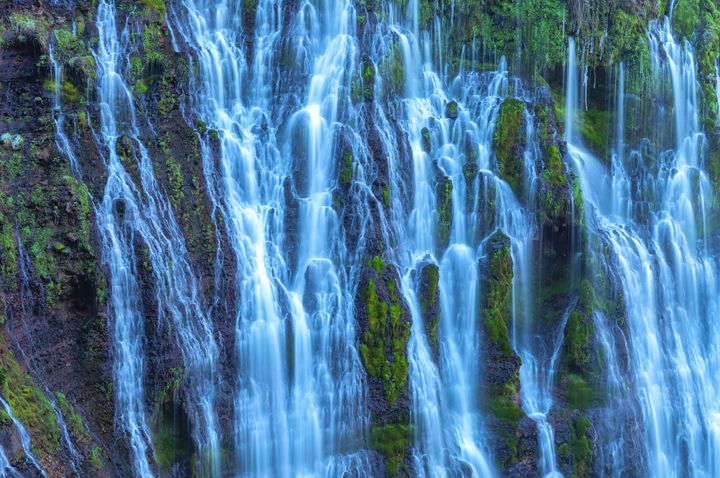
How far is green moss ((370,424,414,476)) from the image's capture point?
55.7ft

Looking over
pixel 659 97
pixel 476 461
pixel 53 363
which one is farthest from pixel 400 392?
pixel 659 97

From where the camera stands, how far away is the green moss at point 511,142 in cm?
2097

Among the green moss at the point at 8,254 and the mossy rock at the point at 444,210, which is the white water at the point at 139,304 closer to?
the green moss at the point at 8,254

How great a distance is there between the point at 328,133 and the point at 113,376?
796cm

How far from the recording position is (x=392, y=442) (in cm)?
1719

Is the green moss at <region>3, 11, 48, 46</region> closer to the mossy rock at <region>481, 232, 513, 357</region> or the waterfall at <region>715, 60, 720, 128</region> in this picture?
the mossy rock at <region>481, 232, 513, 357</region>

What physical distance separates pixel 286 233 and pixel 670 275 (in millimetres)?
10993

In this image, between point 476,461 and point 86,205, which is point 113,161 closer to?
point 86,205

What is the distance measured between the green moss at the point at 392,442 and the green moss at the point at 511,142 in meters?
7.26

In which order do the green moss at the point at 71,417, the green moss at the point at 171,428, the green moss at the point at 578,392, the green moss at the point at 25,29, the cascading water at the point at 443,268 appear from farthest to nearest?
the green moss at the point at 578,392 → the green moss at the point at 25,29 → the cascading water at the point at 443,268 → the green moss at the point at 171,428 → the green moss at the point at 71,417

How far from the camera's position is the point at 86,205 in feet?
52.9

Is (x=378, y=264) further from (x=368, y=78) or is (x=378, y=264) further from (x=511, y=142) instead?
(x=511, y=142)

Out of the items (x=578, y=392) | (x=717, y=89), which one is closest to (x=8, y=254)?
(x=578, y=392)

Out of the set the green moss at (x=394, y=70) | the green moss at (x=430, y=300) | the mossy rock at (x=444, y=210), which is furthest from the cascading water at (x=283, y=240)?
the mossy rock at (x=444, y=210)
